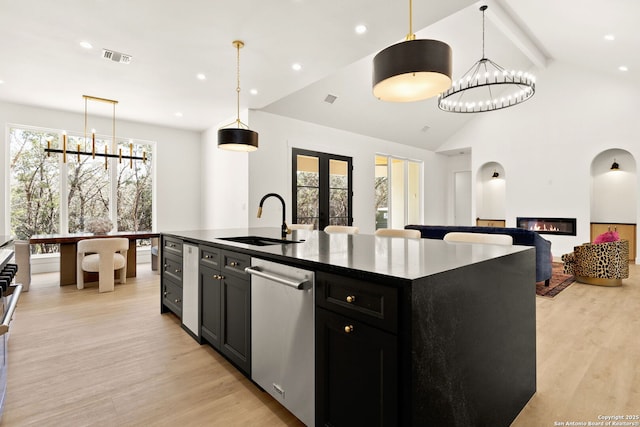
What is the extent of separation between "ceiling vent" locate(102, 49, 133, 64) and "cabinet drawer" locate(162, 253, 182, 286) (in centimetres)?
239

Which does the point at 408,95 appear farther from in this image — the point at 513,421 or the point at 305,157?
the point at 305,157

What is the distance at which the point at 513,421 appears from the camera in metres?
1.70

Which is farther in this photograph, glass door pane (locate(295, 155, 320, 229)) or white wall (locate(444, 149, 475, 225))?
white wall (locate(444, 149, 475, 225))

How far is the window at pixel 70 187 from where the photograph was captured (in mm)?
5570

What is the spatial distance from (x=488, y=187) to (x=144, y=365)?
963 cm

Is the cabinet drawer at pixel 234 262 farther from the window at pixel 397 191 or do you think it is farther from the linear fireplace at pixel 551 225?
the linear fireplace at pixel 551 225

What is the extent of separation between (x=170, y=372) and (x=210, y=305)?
50cm

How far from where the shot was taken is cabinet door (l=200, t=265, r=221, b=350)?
2367 mm

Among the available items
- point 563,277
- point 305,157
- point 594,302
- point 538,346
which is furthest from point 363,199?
point 538,346

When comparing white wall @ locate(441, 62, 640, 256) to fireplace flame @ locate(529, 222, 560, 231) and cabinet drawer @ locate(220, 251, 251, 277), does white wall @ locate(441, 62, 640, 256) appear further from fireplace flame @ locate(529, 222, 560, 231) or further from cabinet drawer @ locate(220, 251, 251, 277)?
cabinet drawer @ locate(220, 251, 251, 277)

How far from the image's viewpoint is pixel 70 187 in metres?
5.98

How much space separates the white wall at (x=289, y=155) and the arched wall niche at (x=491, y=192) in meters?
1.91

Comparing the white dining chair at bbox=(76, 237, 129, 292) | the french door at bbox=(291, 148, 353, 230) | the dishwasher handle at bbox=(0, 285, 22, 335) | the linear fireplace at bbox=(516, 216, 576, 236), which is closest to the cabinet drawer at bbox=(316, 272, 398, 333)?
the dishwasher handle at bbox=(0, 285, 22, 335)

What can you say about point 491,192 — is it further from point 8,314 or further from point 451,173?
point 8,314
